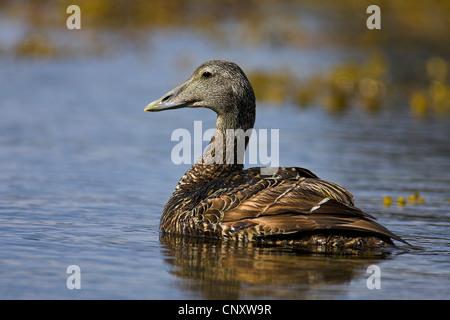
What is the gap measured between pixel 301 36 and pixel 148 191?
733 inches

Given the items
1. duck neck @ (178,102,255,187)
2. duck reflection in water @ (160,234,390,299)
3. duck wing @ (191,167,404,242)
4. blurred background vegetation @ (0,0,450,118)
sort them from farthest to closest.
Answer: blurred background vegetation @ (0,0,450,118) < duck neck @ (178,102,255,187) < duck wing @ (191,167,404,242) < duck reflection in water @ (160,234,390,299)

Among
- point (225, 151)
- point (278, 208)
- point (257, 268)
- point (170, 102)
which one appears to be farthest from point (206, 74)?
point (257, 268)

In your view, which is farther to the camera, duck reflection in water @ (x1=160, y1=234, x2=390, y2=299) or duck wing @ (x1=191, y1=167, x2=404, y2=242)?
duck wing @ (x1=191, y1=167, x2=404, y2=242)

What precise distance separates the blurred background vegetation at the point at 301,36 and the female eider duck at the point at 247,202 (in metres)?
8.66

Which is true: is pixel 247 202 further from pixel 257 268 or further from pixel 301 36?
pixel 301 36

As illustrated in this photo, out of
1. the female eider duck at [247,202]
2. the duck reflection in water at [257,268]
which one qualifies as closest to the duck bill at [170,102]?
the female eider duck at [247,202]

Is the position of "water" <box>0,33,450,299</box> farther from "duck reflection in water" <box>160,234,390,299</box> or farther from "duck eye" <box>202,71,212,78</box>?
"duck eye" <box>202,71,212,78</box>

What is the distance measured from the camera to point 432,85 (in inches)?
790

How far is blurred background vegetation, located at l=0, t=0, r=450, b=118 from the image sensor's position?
18750 mm

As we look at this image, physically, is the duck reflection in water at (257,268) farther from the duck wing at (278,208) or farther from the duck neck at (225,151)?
the duck neck at (225,151)

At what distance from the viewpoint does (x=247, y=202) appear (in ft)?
24.4

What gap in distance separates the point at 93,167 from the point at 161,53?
12.8 metres

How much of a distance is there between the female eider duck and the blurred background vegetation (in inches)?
341

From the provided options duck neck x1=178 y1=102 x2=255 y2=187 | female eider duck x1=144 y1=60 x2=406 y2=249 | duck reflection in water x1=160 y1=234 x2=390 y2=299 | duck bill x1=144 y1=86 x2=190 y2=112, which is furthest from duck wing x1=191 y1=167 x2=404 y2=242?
duck bill x1=144 y1=86 x2=190 y2=112
